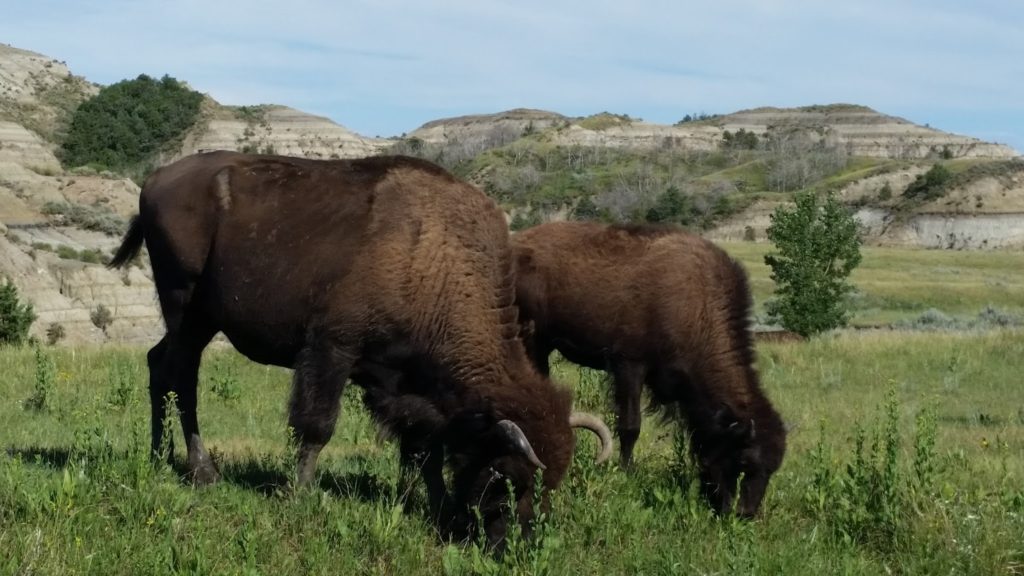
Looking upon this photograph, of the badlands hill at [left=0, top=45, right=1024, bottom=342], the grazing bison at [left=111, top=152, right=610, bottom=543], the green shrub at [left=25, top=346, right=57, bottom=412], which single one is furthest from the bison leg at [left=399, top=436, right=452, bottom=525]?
the badlands hill at [left=0, top=45, right=1024, bottom=342]

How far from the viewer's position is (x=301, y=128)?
12431cm

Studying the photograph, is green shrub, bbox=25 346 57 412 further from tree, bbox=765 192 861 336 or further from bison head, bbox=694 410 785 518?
tree, bbox=765 192 861 336

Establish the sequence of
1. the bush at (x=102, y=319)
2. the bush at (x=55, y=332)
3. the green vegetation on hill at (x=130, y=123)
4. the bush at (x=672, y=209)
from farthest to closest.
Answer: the bush at (x=672, y=209)
the green vegetation on hill at (x=130, y=123)
the bush at (x=102, y=319)
the bush at (x=55, y=332)

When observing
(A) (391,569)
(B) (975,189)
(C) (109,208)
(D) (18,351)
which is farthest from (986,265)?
(A) (391,569)

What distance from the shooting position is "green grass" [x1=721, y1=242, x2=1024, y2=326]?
48.4 m

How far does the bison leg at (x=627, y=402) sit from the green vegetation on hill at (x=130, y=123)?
77995mm

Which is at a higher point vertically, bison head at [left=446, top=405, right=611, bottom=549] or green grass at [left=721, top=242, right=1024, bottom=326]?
bison head at [left=446, top=405, right=611, bottom=549]

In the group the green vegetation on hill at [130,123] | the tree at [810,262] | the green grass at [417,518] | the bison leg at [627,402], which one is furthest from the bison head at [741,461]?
the green vegetation on hill at [130,123]

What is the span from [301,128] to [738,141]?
6925 centimetres

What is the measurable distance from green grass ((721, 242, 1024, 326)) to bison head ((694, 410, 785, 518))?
34425 millimetres

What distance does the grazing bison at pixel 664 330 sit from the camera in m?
8.35

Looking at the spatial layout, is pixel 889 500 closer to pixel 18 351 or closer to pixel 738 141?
pixel 18 351

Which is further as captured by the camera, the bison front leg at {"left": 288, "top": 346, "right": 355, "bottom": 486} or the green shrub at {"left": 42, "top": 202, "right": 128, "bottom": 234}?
the green shrub at {"left": 42, "top": 202, "right": 128, "bottom": 234}

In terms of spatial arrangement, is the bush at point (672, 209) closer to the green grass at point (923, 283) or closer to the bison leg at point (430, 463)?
the green grass at point (923, 283)
